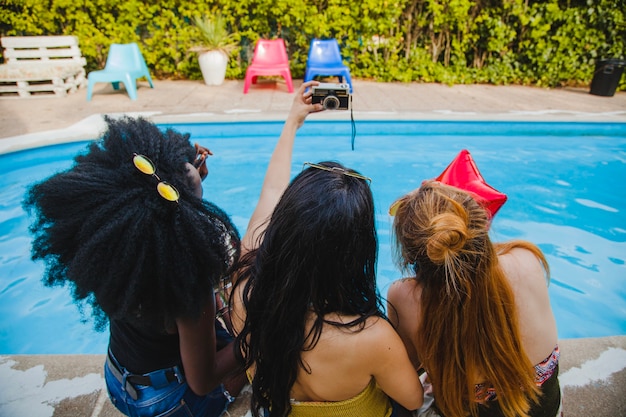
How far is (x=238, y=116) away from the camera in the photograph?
5488 mm

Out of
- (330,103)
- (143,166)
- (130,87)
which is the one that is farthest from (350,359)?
(130,87)

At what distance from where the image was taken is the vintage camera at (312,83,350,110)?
184 cm

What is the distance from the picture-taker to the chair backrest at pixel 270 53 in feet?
23.3

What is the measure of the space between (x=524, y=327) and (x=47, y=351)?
3241mm

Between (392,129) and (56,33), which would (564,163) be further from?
(56,33)

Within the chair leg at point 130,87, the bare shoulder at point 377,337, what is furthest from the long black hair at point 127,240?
the chair leg at point 130,87

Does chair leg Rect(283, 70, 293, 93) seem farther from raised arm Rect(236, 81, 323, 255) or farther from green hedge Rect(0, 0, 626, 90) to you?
raised arm Rect(236, 81, 323, 255)

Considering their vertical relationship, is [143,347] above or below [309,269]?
below

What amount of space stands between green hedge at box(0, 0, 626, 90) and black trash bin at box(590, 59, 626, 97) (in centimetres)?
58

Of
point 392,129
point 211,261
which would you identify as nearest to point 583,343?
point 211,261

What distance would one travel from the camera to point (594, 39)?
741 cm

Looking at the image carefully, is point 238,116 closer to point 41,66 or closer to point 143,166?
point 41,66

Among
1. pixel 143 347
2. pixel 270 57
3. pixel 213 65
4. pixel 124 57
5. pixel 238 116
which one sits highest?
pixel 124 57

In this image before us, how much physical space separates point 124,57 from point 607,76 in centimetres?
848
